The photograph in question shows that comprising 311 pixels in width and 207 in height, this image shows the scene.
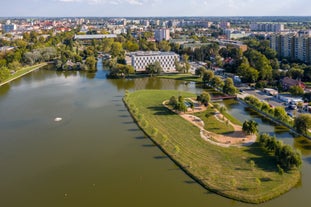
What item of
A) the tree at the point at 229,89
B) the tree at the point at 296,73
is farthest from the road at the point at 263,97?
the tree at the point at 296,73

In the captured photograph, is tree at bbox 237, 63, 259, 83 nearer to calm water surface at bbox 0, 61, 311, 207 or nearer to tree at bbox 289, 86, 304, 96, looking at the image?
tree at bbox 289, 86, 304, 96

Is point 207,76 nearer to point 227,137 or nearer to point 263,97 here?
point 263,97

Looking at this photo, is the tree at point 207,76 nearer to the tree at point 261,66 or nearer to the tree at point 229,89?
the tree at point 229,89

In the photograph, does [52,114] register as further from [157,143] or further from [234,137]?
[234,137]

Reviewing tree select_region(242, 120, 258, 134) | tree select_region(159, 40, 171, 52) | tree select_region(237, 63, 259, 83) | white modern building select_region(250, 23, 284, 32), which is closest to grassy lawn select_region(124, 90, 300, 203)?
tree select_region(242, 120, 258, 134)

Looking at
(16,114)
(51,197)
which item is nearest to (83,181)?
(51,197)

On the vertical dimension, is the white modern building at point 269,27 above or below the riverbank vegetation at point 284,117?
above
